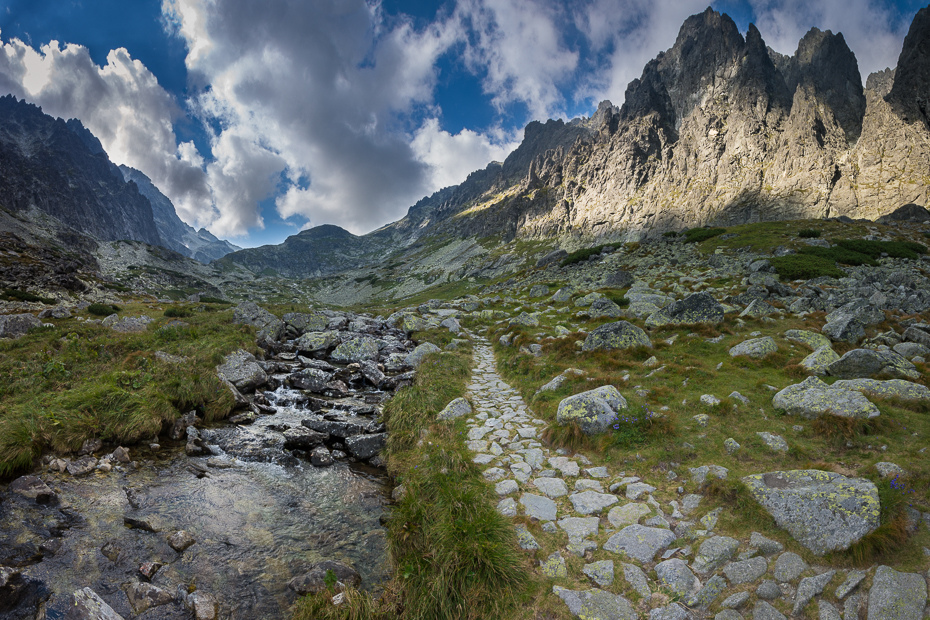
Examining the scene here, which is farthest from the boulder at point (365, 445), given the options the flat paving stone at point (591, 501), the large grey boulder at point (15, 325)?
the large grey boulder at point (15, 325)

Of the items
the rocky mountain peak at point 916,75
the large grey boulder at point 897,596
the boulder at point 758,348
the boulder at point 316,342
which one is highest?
the rocky mountain peak at point 916,75

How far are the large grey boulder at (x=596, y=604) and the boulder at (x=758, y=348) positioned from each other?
11.7m

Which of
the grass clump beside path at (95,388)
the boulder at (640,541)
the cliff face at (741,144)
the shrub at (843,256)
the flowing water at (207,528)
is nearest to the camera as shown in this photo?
the boulder at (640,541)

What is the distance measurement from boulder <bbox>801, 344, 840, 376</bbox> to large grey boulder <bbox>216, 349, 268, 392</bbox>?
22530 millimetres

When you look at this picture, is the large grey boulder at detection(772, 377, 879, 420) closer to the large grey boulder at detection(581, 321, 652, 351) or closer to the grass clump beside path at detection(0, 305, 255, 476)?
the large grey boulder at detection(581, 321, 652, 351)

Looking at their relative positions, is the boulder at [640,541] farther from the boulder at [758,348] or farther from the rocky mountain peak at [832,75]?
the rocky mountain peak at [832,75]

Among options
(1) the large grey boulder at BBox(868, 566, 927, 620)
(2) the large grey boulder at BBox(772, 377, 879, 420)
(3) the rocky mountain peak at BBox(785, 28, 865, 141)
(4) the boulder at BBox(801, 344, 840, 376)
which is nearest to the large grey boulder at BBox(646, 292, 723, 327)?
(4) the boulder at BBox(801, 344, 840, 376)

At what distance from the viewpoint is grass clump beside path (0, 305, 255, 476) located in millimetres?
10078

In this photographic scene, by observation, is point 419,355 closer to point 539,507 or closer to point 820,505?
point 539,507

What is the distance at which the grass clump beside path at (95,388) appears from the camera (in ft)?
33.1

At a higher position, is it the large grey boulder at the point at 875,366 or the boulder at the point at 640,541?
the large grey boulder at the point at 875,366

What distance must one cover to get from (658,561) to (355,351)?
23.6 m

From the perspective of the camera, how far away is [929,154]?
8812cm

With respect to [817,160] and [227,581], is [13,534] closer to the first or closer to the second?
[227,581]
